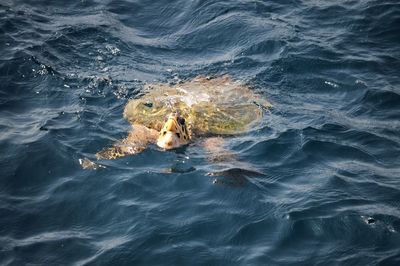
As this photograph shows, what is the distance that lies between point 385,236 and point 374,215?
414 millimetres

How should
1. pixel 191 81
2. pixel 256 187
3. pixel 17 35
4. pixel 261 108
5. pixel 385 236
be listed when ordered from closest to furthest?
pixel 385 236 < pixel 256 187 < pixel 261 108 < pixel 191 81 < pixel 17 35

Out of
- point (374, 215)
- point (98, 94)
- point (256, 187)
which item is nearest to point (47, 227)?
point (256, 187)

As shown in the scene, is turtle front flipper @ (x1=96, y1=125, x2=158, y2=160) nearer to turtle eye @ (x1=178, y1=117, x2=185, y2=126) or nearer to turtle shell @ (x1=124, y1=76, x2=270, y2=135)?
turtle shell @ (x1=124, y1=76, x2=270, y2=135)

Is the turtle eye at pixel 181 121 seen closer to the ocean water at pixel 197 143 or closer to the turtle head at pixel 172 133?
the turtle head at pixel 172 133

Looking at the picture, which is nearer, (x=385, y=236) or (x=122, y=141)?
(x=385, y=236)

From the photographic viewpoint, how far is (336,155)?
8266 mm

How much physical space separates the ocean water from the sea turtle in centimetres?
25

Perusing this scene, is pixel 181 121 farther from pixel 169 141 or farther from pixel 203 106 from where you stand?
pixel 203 106

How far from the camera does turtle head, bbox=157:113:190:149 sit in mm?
8289

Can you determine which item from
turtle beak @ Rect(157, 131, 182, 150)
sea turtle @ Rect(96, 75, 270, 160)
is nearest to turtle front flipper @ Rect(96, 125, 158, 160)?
sea turtle @ Rect(96, 75, 270, 160)

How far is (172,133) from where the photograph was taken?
8.30 meters

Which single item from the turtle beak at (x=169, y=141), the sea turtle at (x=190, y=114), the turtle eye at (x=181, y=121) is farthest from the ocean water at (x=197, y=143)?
the turtle eye at (x=181, y=121)

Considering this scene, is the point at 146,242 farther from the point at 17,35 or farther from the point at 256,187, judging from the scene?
the point at 17,35

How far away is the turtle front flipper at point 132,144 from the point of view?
26.8ft
